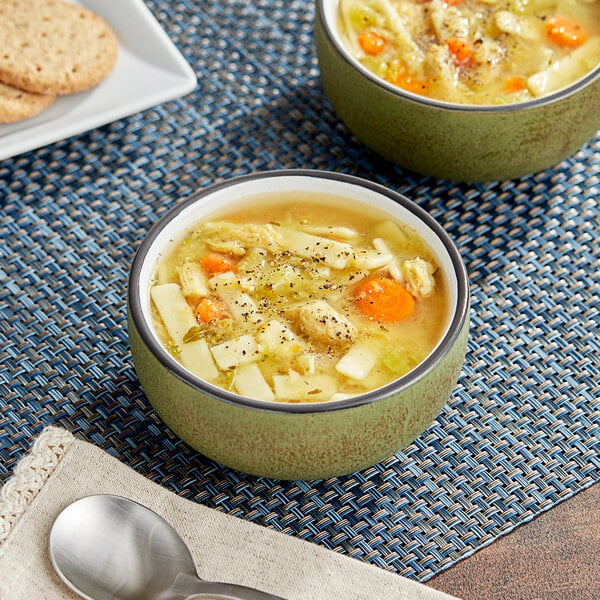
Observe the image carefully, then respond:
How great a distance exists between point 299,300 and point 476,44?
0.96 m

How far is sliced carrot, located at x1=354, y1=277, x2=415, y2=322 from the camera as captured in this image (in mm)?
1947

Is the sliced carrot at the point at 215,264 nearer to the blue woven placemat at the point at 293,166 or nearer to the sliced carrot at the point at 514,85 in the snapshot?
the blue woven placemat at the point at 293,166

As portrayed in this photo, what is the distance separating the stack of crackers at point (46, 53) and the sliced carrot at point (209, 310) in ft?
3.01

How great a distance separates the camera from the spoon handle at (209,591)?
5.42 feet

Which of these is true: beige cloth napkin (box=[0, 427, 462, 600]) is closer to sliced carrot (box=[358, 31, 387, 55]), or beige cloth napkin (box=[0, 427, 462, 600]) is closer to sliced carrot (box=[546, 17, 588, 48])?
sliced carrot (box=[358, 31, 387, 55])

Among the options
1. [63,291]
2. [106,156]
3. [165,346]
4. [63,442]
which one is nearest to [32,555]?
[63,442]

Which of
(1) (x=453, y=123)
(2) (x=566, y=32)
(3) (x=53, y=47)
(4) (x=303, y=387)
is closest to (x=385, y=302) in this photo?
(4) (x=303, y=387)

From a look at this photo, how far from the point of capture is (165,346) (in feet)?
6.15

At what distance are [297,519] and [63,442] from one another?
0.49 meters

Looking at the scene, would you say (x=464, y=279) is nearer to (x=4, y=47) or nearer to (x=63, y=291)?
(x=63, y=291)

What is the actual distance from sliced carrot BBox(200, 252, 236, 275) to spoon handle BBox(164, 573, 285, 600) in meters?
0.63

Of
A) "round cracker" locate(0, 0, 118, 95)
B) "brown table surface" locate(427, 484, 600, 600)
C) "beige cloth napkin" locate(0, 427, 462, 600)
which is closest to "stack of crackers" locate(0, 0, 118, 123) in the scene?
"round cracker" locate(0, 0, 118, 95)

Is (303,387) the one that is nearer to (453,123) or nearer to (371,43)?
(453,123)

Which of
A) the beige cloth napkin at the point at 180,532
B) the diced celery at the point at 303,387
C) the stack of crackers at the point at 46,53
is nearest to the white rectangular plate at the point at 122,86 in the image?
the stack of crackers at the point at 46,53
